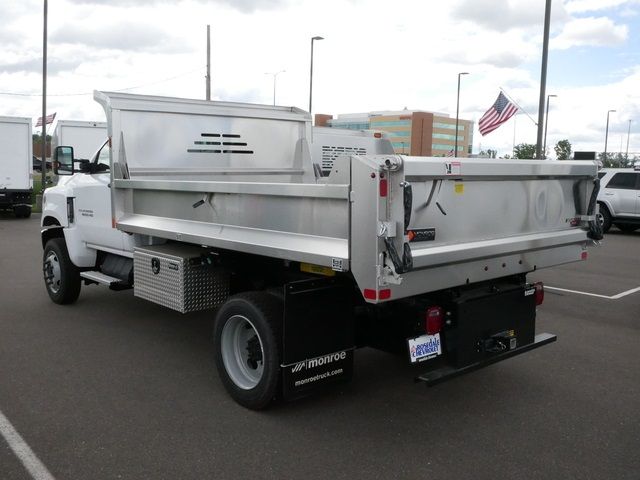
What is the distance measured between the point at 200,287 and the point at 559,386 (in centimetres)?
308

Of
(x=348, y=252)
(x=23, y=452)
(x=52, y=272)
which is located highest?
(x=348, y=252)

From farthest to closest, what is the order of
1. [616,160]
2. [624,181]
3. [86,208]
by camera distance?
[616,160] → [624,181] → [86,208]

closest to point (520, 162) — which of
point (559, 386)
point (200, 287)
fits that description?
point (559, 386)

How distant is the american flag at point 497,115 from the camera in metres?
19.5

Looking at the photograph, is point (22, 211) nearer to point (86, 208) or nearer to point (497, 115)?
point (86, 208)

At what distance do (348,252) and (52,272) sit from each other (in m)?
5.46

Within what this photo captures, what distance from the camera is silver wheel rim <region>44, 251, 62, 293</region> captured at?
308 inches

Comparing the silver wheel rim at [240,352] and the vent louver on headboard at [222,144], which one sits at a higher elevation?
the vent louver on headboard at [222,144]

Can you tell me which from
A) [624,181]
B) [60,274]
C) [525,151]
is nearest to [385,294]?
[60,274]

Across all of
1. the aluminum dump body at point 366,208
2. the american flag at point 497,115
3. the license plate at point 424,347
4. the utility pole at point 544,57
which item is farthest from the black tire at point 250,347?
the american flag at point 497,115

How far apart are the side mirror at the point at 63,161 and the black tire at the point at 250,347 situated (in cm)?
342

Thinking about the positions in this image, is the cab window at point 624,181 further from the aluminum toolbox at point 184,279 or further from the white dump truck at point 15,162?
the white dump truck at point 15,162

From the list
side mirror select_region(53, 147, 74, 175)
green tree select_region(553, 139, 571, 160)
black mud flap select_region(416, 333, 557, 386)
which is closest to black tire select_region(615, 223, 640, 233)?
black mud flap select_region(416, 333, 557, 386)

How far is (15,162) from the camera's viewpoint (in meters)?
20.1
